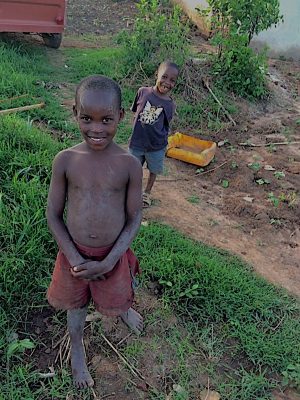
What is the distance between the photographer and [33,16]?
645cm

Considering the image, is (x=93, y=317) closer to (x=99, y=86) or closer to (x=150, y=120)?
(x=99, y=86)

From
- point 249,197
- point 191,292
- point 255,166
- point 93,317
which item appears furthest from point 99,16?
point 93,317

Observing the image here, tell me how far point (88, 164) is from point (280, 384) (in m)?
1.73

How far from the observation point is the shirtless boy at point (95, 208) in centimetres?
184

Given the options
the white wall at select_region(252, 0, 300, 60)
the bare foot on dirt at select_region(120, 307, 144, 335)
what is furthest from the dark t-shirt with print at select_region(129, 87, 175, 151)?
the white wall at select_region(252, 0, 300, 60)

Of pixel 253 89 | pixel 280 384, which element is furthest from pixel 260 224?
pixel 253 89

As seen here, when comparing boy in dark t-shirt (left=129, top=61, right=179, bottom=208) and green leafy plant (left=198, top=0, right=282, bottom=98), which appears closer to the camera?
boy in dark t-shirt (left=129, top=61, right=179, bottom=208)

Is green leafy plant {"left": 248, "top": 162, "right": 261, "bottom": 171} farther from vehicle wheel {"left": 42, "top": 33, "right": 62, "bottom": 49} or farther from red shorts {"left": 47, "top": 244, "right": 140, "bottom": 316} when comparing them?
vehicle wheel {"left": 42, "top": 33, "right": 62, "bottom": 49}

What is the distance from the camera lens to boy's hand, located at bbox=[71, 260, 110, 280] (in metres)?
2.03

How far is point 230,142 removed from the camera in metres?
5.65

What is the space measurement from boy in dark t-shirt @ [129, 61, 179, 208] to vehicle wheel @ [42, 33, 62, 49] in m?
3.94

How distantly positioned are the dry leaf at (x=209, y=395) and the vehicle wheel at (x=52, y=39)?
6041 millimetres

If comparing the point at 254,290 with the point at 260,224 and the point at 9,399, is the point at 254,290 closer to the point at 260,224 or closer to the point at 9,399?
the point at 260,224

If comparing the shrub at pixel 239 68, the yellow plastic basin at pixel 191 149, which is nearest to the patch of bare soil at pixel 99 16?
the shrub at pixel 239 68
